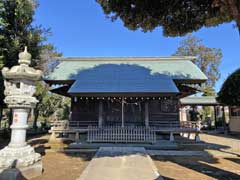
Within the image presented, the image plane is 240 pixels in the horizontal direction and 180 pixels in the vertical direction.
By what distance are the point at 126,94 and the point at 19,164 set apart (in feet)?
25.6

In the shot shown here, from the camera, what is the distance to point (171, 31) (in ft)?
25.2

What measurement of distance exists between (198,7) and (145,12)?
6.53 feet

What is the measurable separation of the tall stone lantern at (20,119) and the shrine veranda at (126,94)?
5.87m

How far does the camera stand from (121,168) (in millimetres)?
6672

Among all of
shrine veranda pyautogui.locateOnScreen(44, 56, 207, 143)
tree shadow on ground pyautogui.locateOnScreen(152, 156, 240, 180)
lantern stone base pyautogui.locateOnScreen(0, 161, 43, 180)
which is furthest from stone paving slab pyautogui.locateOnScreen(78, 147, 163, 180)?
shrine veranda pyautogui.locateOnScreen(44, 56, 207, 143)

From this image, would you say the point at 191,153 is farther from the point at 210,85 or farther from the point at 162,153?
the point at 210,85

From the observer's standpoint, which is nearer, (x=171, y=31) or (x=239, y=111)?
(x=171, y=31)

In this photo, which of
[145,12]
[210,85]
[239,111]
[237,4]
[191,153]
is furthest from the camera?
[210,85]

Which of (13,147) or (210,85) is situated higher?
(210,85)

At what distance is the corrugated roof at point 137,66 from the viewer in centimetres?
1508

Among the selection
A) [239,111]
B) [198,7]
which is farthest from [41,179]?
[239,111]

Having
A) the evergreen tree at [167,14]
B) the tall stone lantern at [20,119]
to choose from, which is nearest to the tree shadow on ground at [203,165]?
the tall stone lantern at [20,119]

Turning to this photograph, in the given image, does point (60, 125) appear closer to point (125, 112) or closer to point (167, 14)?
point (125, 112)

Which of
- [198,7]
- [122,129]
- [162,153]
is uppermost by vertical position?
[198,7]
